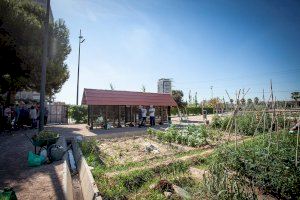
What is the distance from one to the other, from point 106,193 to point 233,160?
3.58 metres

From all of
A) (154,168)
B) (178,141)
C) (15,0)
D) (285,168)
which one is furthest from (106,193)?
(15,0)

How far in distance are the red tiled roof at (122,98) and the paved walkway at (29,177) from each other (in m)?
10.3

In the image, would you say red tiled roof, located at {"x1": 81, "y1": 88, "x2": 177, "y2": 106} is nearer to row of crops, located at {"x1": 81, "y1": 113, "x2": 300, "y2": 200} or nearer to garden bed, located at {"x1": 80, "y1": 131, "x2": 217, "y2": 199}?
garden bed, located at {"x1": 80, "y1": 131, "x2": 217, "y2": 199}

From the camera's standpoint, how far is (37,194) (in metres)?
6.08

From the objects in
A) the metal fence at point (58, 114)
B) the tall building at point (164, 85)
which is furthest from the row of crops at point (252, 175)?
the tall building at point (164, 85)

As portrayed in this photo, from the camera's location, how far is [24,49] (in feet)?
66.1

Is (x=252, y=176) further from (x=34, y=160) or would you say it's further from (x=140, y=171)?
(x=34, y=160)

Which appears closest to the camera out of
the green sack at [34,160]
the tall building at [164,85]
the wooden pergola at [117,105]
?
the green sack at [34,160]

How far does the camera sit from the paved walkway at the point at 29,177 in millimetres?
6121

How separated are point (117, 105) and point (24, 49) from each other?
9284mm

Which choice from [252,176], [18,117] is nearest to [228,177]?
[252,176]

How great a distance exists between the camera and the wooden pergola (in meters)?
20.9

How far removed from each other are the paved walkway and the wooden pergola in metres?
10.4

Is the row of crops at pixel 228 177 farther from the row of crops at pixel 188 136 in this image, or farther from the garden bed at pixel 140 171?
the row of crops at pixel 188 136
